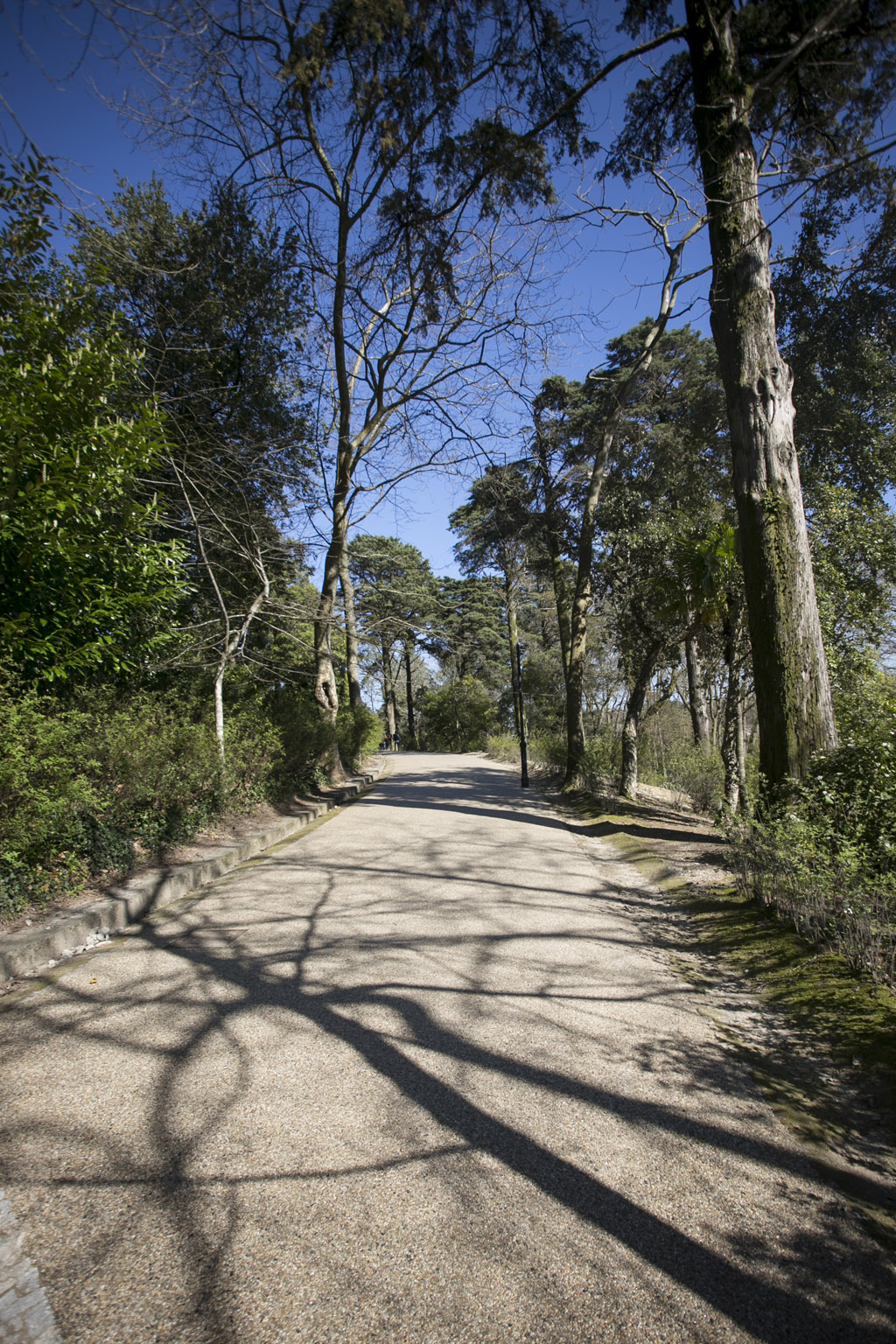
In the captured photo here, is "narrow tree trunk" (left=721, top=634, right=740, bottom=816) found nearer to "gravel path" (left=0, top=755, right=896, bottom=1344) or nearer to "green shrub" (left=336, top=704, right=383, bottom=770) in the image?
"gravel path" (left=0, top=755, right=896, bottom=1344)

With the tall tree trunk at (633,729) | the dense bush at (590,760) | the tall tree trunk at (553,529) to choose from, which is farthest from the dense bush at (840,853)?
the tall tree trunk at (553,529)

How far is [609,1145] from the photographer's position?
218 cm

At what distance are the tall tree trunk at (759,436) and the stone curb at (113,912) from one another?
489 cm

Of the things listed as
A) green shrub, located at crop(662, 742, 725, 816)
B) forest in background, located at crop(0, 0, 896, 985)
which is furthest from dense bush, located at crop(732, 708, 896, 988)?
green shrub, located at crop(662, 742, 725, 816)

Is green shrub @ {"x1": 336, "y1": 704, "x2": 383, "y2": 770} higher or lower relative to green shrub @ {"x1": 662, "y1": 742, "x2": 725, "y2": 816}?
higher

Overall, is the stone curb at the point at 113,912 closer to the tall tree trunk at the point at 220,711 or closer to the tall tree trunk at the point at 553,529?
the tall tree trunk at the point at 220,711

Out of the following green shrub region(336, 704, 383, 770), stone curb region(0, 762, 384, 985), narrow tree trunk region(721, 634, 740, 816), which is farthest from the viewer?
green shrub region(336, 704, 383, 770)

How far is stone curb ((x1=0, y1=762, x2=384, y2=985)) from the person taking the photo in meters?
3.57

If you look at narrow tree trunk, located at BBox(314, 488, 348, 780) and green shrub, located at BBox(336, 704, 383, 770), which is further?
green shrub, located at BBox(336, 704, 383, 770)

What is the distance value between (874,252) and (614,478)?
23.2 feet

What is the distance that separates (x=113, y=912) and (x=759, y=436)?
21.2 ft

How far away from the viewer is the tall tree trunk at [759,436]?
532 cm

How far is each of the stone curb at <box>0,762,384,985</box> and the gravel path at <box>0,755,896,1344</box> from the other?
0.73 feet

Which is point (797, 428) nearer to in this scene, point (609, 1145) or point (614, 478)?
point (614, 478)
